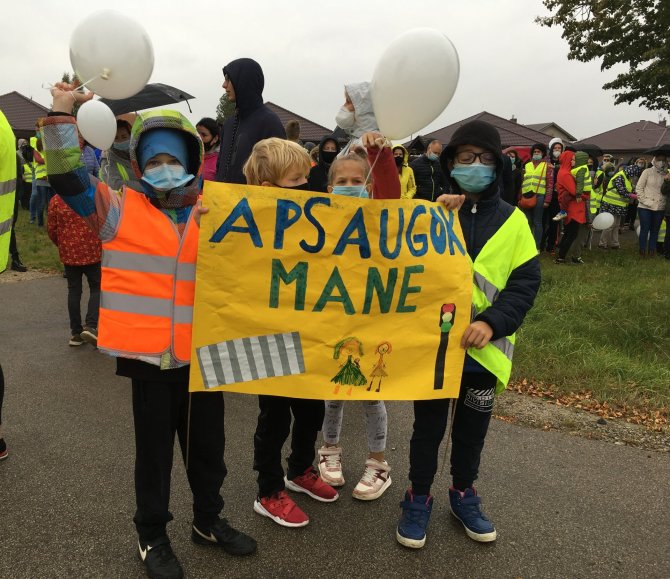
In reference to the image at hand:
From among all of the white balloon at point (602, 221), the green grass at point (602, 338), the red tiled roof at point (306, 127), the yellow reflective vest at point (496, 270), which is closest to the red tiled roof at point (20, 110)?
the red tiled roof at point (306, 127)

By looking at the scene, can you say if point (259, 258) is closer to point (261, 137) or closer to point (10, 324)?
point (261, 137)

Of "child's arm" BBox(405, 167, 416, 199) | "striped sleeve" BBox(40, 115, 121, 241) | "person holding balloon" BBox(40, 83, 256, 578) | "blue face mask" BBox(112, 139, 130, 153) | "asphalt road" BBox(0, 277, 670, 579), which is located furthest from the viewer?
"child's arm" BBox(405, 167, 416, 199)

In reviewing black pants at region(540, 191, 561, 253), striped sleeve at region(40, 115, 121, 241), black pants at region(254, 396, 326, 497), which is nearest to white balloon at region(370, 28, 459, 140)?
striped sleeve at region(40, 115, 121, 241)

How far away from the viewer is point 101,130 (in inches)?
96.5

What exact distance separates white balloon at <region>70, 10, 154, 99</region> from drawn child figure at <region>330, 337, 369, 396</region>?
143cm

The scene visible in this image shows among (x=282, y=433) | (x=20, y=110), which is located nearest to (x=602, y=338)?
(x=282, y=433)

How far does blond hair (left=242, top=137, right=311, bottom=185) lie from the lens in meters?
2.42

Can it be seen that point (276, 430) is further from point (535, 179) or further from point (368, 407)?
point (535, 179)

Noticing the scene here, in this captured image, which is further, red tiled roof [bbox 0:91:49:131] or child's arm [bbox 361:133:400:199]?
red tiled roof [bbox 0:91:49:131]

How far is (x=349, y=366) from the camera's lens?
2.38 meters

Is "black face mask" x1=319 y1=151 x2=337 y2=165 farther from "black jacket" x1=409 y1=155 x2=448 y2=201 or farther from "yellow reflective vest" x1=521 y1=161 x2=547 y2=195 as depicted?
"yellow reflective vest" x1=521 y1=161 x2=547 y2=195

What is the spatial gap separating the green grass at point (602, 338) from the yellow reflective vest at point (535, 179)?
2.56m

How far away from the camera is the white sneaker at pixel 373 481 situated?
2854mm

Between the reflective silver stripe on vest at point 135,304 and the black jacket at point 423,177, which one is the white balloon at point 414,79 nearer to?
the reflective silver stripe on vest at point 135,304
